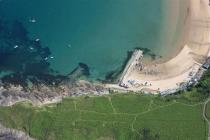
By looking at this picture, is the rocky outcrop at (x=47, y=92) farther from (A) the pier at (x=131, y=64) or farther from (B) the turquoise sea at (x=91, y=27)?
(A) the pier at (x=131, y=64)

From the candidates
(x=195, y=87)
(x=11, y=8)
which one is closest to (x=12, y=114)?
(x=11, y=8)

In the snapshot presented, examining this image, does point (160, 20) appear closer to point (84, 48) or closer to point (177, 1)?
point (177, 1)

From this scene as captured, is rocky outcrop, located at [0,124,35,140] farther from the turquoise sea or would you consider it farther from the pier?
the pier

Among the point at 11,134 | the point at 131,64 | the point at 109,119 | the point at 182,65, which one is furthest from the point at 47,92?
the point at 182,65

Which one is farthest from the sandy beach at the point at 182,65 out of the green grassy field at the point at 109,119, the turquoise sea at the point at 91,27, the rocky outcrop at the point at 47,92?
the green grassy field at the point at 109,119

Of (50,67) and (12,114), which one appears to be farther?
(50,67)

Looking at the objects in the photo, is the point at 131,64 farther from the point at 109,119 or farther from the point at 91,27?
the point at 109,119
